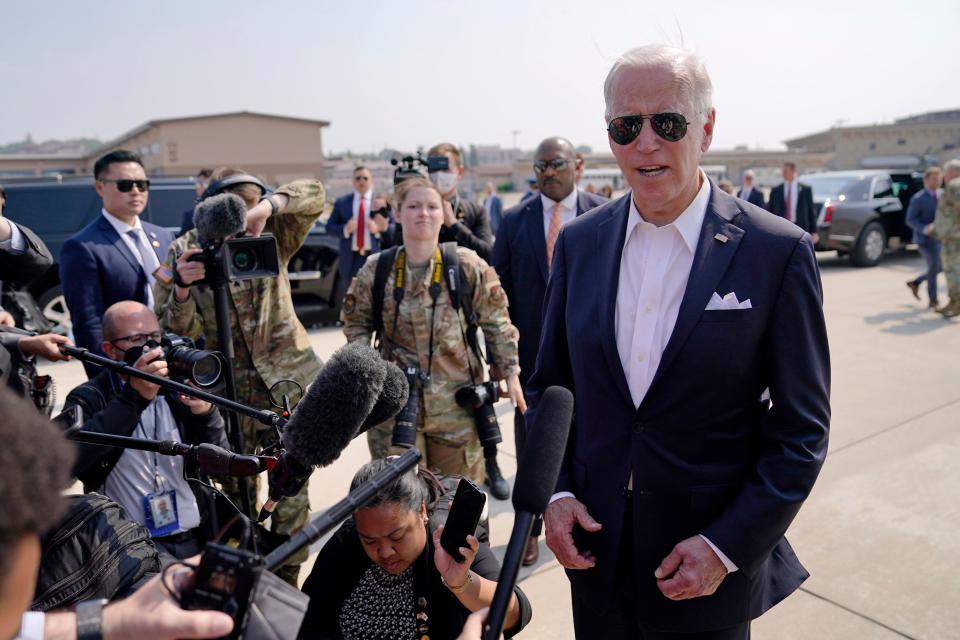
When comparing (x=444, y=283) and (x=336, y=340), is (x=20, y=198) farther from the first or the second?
(x=444, y=283)

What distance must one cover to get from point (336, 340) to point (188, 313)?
545 centimetres

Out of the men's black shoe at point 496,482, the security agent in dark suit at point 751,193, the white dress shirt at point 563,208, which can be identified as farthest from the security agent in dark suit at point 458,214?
the security agent in dark suit at point 751,193

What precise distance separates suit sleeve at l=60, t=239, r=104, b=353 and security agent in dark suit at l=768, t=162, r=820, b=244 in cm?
1035

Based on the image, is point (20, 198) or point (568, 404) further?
point (20, 198)

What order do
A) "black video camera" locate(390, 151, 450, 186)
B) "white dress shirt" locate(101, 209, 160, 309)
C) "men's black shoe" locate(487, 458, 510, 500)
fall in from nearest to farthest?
"white dress shirt" locate(101, 209, 160, 309)
"men's black shoe" locate(487, 458, 510, 500)
"black video camera" locate(390, 151, 450, 186)

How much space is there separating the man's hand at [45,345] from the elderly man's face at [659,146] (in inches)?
65.8

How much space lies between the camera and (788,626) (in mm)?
3211

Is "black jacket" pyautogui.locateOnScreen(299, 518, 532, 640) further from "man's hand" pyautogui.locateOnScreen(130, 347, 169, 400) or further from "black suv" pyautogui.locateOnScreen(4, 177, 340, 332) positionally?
"black suv" pyautogui.locateOnScreen(4, 177, 340, 332)

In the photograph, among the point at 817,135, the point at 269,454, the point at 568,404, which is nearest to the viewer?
the point at 568,404

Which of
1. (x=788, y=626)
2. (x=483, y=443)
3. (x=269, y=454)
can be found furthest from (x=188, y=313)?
(x=788, y=626)

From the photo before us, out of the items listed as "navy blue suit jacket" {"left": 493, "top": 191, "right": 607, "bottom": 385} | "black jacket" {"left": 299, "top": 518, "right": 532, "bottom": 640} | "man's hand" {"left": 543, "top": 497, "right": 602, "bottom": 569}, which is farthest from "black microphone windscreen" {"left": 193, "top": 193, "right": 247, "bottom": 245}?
"navy blue suit jacket" {"left": 493, "top": 191, "right": 607, "bottom": 385}

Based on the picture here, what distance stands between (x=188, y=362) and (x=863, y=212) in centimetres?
1387

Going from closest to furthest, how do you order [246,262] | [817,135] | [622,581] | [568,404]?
[568,404] → [622,581] → [246,262] → [817,135]

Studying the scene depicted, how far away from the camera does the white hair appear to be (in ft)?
5.94
